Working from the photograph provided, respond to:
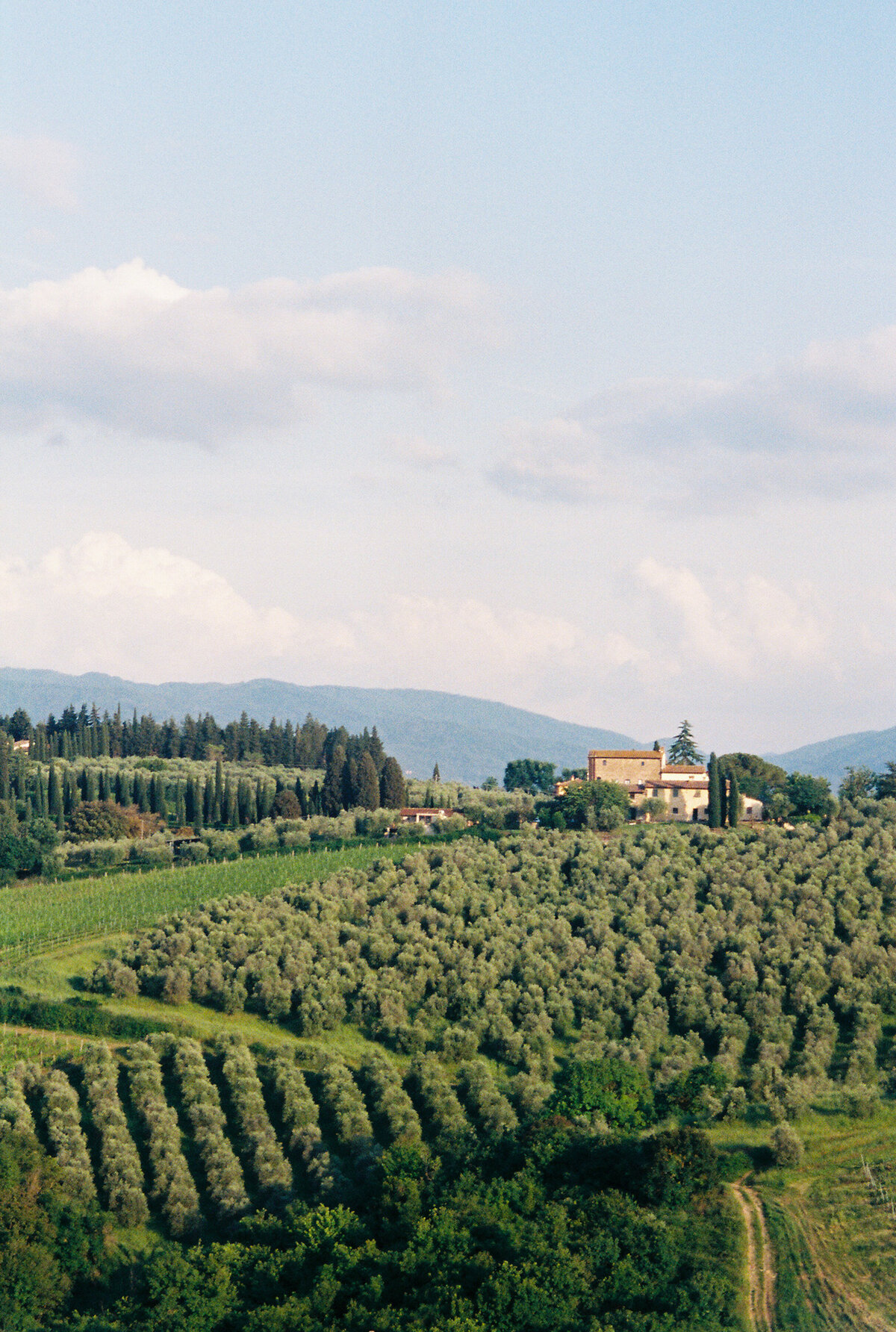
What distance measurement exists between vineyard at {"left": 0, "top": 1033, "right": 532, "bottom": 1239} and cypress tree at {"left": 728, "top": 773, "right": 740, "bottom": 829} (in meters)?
44.7

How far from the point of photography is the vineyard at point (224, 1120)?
158 ft

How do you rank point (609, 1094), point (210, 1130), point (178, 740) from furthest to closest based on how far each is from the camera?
point (178, 740) < point (609, 1094) < point (210, 1130)

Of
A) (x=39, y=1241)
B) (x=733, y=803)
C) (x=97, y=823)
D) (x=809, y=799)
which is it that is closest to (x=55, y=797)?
(x=97, y=823)

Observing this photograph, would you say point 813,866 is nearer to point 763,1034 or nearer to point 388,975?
point 763,1034

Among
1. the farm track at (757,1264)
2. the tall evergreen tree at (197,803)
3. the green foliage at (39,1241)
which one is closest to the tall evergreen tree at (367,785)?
the tall evergreen tree at (197,803)

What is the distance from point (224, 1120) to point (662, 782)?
62.7 meters

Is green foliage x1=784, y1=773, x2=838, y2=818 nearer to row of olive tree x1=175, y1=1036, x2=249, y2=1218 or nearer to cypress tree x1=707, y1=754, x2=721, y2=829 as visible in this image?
cypress tree x1=707, y1=754, x2=721, y2=829

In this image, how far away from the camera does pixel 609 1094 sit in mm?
52812

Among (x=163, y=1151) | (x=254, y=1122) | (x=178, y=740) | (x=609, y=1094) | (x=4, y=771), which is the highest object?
(x=178, y=740)

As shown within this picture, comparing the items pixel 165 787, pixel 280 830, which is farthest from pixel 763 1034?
pixel 165 787

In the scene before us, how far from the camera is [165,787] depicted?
13088 centimetres

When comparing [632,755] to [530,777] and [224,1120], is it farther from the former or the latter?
[224,1120]

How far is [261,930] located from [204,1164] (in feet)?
71.9

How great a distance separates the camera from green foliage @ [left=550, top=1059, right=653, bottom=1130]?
5194 centimetres
